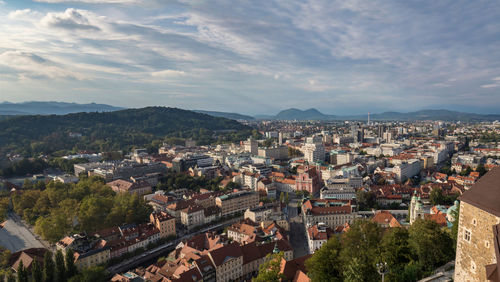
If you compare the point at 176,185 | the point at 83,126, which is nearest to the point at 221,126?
the point at 83,126

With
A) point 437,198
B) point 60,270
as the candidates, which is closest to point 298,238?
point 437,198

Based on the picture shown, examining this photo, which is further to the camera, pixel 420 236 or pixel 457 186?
pixel 457 186

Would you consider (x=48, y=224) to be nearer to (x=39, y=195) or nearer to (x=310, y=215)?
(x=39, y=195)

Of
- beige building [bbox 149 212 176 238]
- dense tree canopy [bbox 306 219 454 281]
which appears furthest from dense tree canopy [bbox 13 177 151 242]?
dense tree canopy [bbox 306 219 454 281]

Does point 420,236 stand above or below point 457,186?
above

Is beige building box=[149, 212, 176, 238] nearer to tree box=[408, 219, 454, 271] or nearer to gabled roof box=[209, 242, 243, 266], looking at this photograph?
gabled roof box=[209, 242, 243, 266]

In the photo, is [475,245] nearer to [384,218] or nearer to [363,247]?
[363,247]
